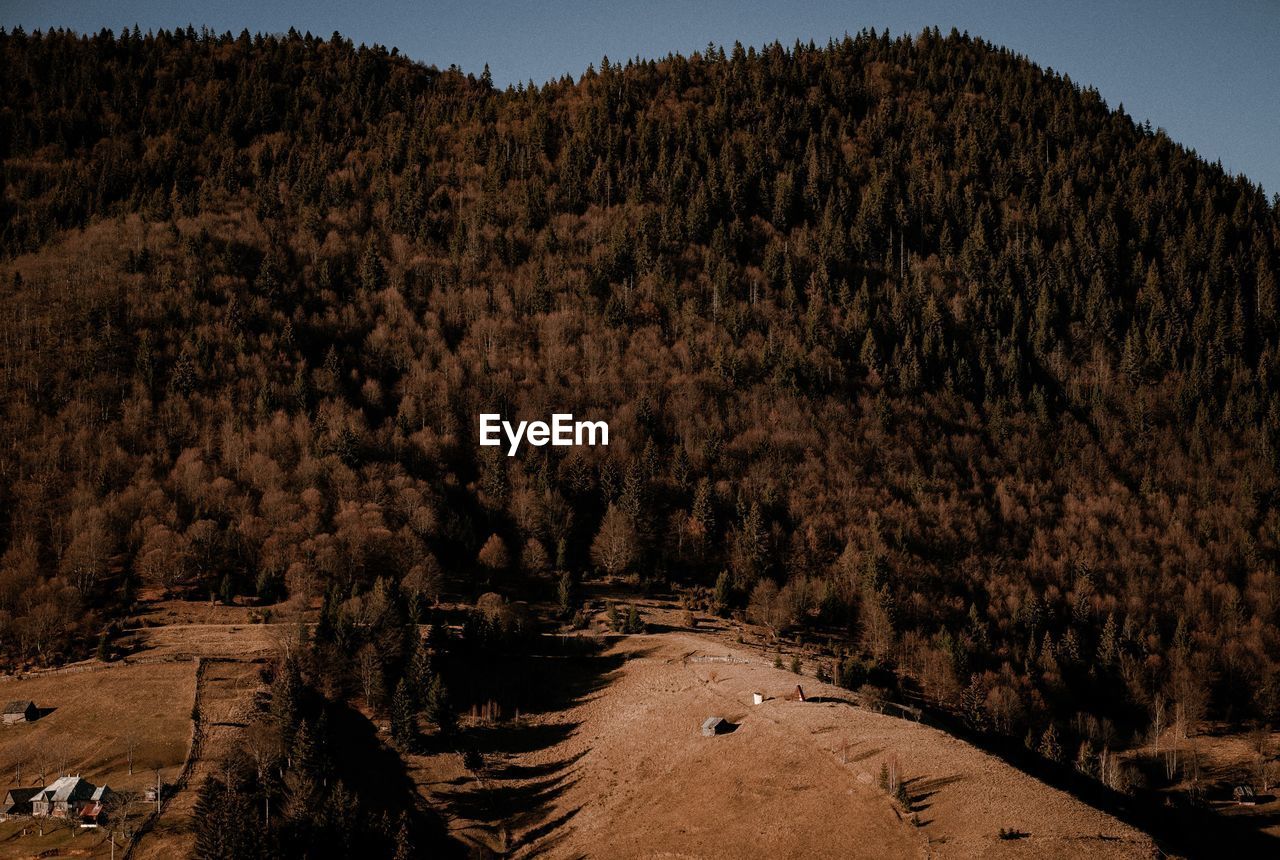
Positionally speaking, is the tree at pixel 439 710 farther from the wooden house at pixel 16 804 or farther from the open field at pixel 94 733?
the wooden house at pixel 16 804

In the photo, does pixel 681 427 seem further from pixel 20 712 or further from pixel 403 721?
pixel 20 712

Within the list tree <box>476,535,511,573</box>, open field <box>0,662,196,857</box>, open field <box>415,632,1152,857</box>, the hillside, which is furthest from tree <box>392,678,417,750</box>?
tree <box>476,535,511,573</box>

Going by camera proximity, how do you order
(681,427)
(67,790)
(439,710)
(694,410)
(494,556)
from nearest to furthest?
(67,790) → (439,710) → (494,556) → (681,427) → (694,410)

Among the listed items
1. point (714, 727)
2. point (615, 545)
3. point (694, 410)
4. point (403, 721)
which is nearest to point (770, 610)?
point (615, 545)

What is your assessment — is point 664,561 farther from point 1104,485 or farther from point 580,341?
point 1104,485

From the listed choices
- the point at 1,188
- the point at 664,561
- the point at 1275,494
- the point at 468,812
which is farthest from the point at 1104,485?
the point at 1,188

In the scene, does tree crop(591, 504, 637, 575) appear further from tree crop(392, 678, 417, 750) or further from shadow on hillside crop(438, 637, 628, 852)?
tree crop(392, 678, 417, 750)
